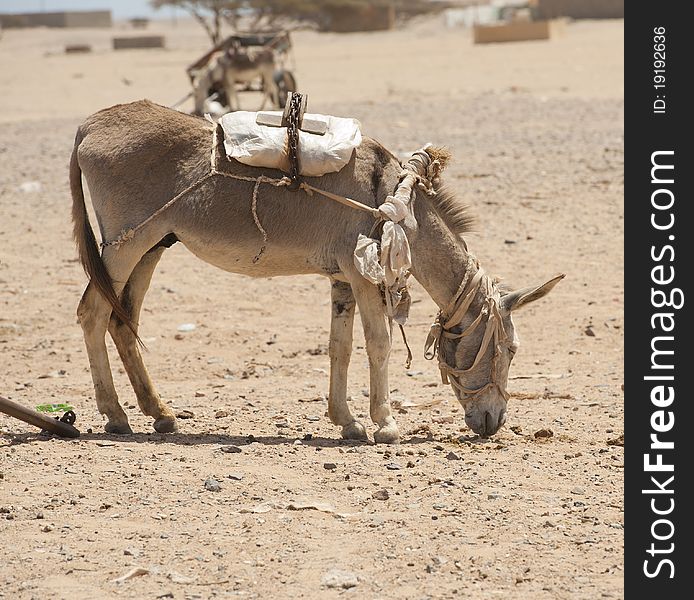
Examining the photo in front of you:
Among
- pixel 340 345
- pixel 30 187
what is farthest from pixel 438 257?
pixel 30 187

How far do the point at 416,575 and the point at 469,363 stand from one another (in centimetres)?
194

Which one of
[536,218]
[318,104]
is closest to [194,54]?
[318,104]

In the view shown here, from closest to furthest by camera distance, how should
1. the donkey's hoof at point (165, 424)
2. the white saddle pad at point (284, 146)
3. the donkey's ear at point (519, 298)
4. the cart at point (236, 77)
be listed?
the white saddle pad at point (284, 146) → the donkey's ear at point (519, 298) → the donkey's hoof at point (165, 424) → the cart at point (236, 77)

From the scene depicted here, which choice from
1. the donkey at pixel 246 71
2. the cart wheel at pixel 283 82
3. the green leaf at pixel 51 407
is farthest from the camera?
the cart wheel at pixel 283 82

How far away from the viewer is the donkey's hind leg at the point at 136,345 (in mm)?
6441

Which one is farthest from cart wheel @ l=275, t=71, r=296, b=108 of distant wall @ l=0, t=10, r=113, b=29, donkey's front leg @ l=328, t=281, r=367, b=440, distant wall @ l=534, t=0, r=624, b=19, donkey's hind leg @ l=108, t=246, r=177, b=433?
distant wall @ l=0, t=10, r=113, b=29

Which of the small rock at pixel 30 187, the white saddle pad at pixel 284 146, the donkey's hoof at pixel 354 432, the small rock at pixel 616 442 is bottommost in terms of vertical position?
the small rock at pixel 616 442

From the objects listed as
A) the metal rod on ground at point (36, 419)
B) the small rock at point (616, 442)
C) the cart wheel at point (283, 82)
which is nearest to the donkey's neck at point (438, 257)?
the small rock at point (616, 442)

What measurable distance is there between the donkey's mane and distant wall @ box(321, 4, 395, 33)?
49.2m

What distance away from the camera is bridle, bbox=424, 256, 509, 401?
20.0 feet

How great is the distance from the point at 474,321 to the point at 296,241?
1.01m

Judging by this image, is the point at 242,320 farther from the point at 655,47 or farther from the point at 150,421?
the point at 655,47

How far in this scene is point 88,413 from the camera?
693 centimetres

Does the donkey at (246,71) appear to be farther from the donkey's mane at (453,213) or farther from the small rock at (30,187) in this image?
the donkey's mane at (453,213)
